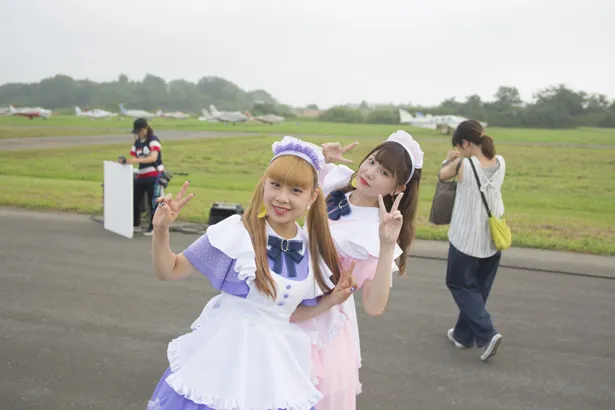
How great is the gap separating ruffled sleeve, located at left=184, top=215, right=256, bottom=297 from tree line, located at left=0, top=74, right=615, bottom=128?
35.6m

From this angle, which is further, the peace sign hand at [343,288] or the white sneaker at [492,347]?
the white sneaker at [492,347]

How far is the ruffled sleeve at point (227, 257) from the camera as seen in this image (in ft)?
7.98

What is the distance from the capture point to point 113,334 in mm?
5332

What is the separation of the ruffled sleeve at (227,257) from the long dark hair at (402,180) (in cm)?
90

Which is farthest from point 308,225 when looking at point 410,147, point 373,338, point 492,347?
point 373,338

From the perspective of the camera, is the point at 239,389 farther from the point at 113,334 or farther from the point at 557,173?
the point at 557,173

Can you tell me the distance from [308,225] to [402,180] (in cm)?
69

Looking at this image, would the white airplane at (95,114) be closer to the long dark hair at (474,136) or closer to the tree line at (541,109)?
the tree line at (541,109)

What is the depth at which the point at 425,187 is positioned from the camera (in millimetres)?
20359

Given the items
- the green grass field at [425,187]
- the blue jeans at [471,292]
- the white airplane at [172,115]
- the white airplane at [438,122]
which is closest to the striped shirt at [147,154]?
the green grass field at [425,187]

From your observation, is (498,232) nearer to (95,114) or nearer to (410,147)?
(410,147)

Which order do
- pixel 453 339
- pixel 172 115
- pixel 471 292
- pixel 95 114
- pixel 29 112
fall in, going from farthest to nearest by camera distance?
pixel 172 115 → pixel 95 114 → pixel 29 112 → pixel 453 339 → pixel 471 292

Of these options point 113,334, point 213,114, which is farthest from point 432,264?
point 213,114

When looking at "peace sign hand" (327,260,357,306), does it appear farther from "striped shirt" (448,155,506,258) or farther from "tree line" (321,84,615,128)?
"tree line" (321,84,615,128)
